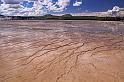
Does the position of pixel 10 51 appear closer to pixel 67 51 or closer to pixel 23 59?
pixel 23 59

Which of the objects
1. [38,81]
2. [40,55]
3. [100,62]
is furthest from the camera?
[40,55]

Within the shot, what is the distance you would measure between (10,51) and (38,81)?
3547mm

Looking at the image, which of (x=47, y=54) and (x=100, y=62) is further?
(x=47, y=54)

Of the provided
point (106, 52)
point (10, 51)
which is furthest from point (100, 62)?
point (10, 51)

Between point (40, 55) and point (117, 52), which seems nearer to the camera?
point (40, 55)

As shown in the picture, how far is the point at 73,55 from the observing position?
8.91 meters

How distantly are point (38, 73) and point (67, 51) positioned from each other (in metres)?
3.24

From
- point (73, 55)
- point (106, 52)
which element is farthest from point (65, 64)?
point (106, 52)

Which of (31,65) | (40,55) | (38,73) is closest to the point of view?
(38,73)

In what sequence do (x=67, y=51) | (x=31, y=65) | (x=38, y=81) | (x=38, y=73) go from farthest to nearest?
(x=67, y=51) → (x=31, y=65) → (x=38, y=73) → (x=38, y=81)

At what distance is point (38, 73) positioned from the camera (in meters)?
6.52

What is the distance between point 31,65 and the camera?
729cm

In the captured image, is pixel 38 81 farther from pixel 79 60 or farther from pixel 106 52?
pixel 106 52

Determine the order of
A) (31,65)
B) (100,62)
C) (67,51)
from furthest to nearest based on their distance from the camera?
1. (67,51)
2. (100,62)
3. (31,65)
